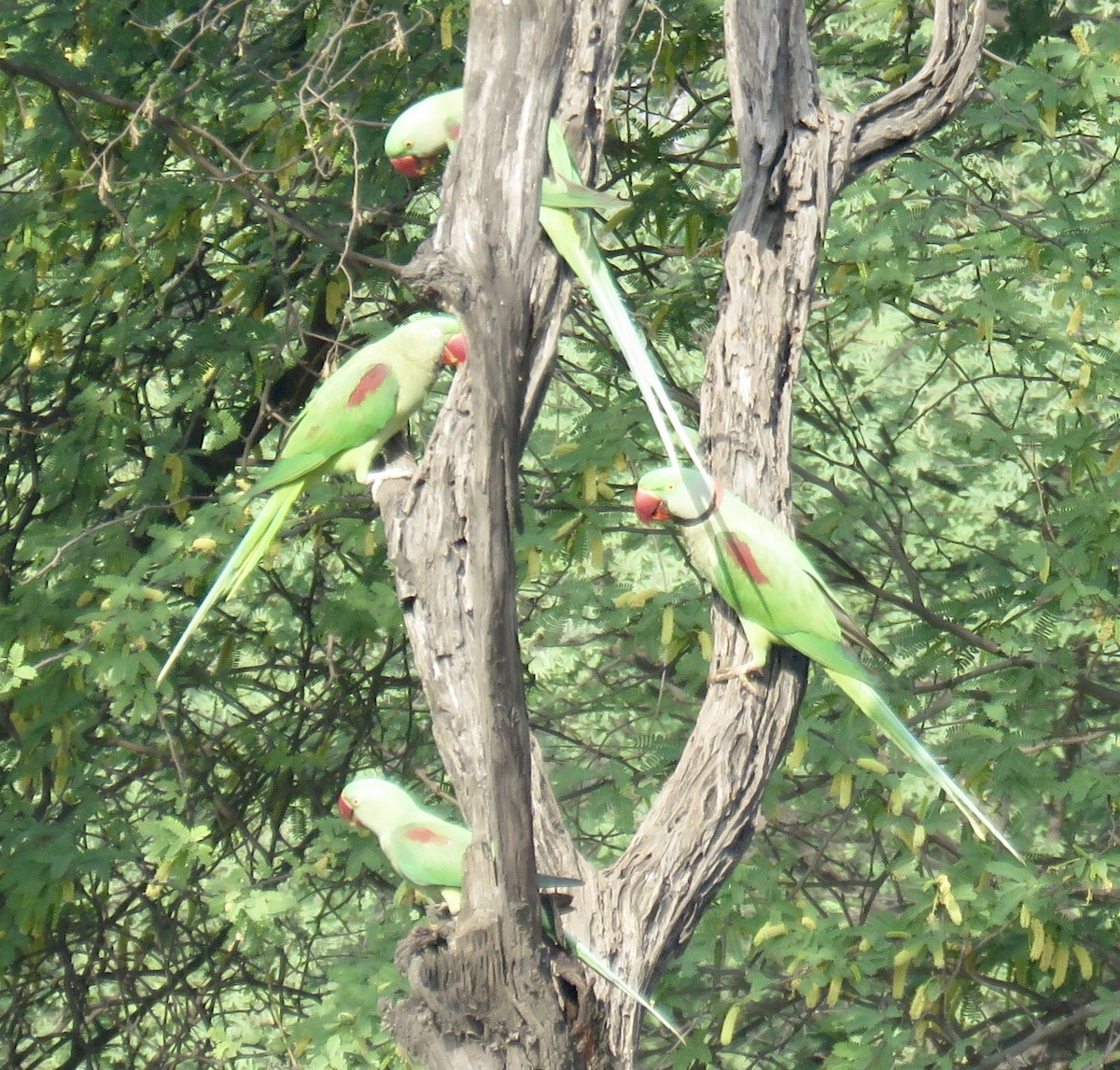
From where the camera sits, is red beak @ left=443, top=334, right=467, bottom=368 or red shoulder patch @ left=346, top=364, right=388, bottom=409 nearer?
red beak @ left=443, top=334, right=467, bottom=368

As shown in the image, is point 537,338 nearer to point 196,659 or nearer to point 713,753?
point 713,753

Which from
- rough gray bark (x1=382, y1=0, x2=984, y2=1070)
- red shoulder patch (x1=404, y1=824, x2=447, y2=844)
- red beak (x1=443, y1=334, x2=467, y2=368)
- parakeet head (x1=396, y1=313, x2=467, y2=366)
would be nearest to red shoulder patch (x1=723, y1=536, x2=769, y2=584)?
rough gray bark (x1=382, y1=0, x2=984, y2=1070)

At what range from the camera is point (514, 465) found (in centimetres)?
215

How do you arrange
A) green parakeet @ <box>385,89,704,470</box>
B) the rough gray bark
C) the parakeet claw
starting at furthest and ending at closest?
the parakeet claw < green parakeet @ <box>385,89,704,470</box> < the rough gray bark

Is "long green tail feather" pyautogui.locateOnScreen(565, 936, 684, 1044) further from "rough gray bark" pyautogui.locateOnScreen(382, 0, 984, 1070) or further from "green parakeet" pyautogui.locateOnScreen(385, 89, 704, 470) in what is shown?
"green parakeet" pyautogui.locateOnScreen(385, 89, 704, 470)

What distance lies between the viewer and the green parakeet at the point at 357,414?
3057mm

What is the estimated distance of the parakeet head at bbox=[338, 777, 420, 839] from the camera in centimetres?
338

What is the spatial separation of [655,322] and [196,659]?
1.99 m

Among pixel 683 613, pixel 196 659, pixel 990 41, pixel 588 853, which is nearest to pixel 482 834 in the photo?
pixel 683 613

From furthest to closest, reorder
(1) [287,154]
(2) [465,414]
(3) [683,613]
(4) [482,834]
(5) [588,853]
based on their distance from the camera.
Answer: (5) [588,853], (1) [287,154], (3) [683,613], (2) [465,414], (4) [482,834]

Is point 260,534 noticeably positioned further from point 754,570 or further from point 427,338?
point 754,570

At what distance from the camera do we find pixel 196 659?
5148 mm

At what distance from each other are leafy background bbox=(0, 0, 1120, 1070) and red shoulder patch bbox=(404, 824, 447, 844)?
1.10m

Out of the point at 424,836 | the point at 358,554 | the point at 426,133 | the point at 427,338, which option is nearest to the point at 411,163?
the point at 426,133
